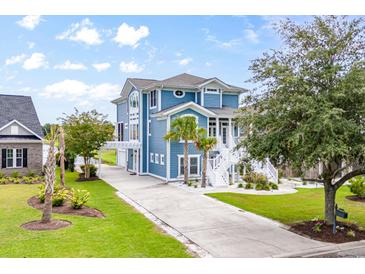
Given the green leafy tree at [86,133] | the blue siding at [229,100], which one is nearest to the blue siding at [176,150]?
the blue siding at [229,100]

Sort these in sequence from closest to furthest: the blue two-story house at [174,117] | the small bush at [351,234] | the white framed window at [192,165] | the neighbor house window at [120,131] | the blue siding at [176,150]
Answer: the small bush at [351,234] → the blue two-story house at [174,117] → the blue siding at [176,150] → the white framed window at [192,165] → the neighbor house window at [120,131]

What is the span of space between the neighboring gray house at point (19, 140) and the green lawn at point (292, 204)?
1267 cm

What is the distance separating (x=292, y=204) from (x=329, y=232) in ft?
13.7

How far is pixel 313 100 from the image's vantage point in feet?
25.1

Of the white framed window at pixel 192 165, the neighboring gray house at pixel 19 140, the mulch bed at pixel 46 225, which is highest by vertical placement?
the neighboring gray house at pixel 19 140

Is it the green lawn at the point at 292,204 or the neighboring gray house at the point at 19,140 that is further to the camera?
the neighboring gray house at the point at 19,140

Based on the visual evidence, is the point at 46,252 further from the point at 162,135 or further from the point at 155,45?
the point at 162,135

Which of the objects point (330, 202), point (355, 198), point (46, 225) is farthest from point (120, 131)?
point (330, 202)

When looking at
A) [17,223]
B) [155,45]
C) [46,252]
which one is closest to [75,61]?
[155,45]

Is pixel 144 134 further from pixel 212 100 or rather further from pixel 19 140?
pixel 19 140

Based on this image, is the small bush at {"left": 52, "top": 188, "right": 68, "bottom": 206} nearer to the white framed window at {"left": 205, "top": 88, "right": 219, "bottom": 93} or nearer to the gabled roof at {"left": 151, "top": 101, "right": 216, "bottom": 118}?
the gabled roof at {"left": 151, "top": 101, "right": 216, "bottom": 118}

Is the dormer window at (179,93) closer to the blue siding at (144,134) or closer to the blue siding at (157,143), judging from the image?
the blue siding at (157,143)

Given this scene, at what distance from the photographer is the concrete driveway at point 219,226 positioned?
290 inches

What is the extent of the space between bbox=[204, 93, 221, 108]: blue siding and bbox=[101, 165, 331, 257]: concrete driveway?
26.5 ft
